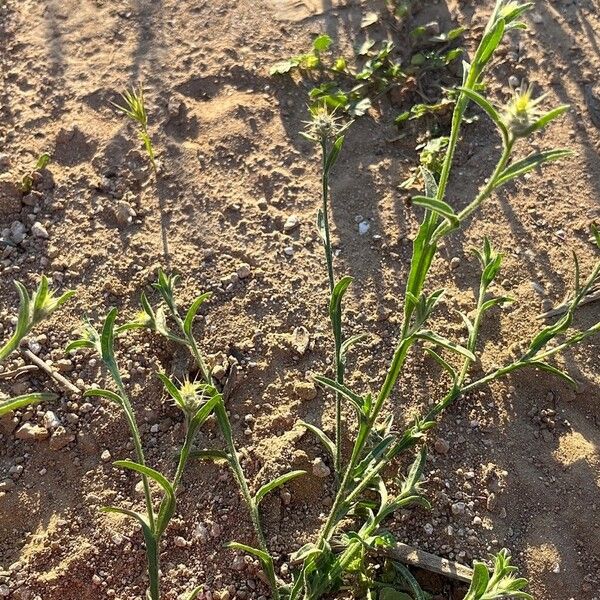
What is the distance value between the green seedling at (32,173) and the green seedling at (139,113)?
392 mm

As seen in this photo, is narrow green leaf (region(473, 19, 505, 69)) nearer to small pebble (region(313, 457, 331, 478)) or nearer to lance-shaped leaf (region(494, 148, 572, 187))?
lance-shaped leaf (region(494, 148, 572, 187))

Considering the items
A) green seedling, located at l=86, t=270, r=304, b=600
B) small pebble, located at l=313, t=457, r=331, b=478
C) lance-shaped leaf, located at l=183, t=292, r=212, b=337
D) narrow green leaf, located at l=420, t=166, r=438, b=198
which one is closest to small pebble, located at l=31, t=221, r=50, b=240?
green seedling, located at l=86, t=270, r=304, b=600

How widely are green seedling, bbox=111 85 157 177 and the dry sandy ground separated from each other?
5 centimetres

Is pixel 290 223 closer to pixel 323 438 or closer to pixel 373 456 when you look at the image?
pixel 323 438

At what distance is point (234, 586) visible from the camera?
91.8 inches

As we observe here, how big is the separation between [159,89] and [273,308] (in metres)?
1.32

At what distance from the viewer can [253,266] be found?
292cm

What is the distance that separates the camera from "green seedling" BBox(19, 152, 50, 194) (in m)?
3.10

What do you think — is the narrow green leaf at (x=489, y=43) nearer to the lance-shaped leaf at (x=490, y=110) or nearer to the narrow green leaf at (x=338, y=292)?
the lance-shaped leaf at (x=490, y=110)

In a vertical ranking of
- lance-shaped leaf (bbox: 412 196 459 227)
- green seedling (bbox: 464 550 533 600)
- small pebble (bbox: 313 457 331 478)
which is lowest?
small pebble (bbox: 313 457 331 478)

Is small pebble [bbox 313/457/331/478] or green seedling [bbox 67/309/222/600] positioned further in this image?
small pebble [bbox 313/457/331/478]

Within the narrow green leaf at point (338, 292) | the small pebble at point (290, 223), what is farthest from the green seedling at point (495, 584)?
the small pebble at point (290, 223)

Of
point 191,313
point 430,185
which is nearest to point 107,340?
point 191,313

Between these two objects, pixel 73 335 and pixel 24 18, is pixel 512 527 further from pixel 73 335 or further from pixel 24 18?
pixel 24 18
